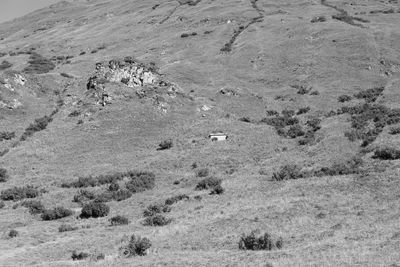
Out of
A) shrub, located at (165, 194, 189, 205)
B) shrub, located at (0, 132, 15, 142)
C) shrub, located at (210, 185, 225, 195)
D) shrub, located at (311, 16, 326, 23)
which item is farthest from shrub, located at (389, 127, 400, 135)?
shrub, located at (311, 16, 326, 23)

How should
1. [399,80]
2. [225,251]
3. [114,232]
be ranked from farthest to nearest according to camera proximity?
1. [399,80]
2. [114,232]
3. [225,251]

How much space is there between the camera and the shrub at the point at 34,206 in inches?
A: 1455

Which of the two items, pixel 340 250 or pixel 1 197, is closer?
pixel 340 250

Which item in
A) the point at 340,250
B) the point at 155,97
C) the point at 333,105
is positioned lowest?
the point at 333,105

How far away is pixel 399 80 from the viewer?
6925cm

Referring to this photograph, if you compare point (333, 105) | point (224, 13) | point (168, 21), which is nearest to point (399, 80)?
point (333, 105)

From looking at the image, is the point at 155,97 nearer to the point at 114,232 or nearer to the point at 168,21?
the point at 114,232

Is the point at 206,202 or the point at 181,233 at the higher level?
the point at 181,233

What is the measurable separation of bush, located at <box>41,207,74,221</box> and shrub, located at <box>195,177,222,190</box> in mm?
10314

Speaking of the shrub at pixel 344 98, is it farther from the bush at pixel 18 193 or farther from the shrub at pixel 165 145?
the bush at pixel 18 193

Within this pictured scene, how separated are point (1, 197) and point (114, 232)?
1585 cm

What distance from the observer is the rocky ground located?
2612 cm

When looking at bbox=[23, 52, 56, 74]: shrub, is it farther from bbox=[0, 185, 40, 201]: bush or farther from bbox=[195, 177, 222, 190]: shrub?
bbox=[195, 177, 222, 190]: shrub

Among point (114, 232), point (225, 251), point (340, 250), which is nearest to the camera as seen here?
→ point (340, 250)
